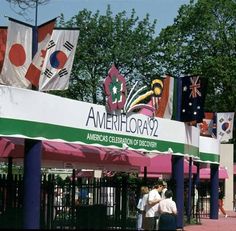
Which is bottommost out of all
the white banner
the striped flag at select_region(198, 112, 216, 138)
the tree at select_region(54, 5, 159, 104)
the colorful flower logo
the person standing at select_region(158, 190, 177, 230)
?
the person standing at select_region(158, 190, 177, 230)

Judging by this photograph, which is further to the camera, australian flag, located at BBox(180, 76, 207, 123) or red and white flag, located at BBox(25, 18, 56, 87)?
australian flag, located at BBox(180, 76, 207, 123)

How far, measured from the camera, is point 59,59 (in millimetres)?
14773

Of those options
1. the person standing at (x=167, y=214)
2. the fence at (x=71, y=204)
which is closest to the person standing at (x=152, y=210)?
the person standing at (x=167, y=214)

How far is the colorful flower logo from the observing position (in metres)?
17.1

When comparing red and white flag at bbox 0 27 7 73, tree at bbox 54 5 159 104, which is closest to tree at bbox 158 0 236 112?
tree at bbox 54 5 159 104

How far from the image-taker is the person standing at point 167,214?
47.1 feet

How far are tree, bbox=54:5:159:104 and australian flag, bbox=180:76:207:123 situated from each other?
105 feet

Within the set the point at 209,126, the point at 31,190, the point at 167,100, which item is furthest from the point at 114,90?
the point at 209,126

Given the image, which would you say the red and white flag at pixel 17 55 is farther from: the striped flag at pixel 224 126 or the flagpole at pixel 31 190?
the striped flag at pixel 224 126

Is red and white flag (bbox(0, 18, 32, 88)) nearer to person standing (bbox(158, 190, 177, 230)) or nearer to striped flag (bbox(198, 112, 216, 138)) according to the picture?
person standing (bbox(158, 190, 177, 230))

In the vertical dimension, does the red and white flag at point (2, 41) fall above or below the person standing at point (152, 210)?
above

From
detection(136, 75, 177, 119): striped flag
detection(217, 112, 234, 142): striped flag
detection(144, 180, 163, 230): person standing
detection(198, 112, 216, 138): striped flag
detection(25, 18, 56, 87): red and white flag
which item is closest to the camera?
detection(25, 18, 56, 87): red and white flag

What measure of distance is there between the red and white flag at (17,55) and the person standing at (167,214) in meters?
4.43

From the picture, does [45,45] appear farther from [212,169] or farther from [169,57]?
[169,57]
